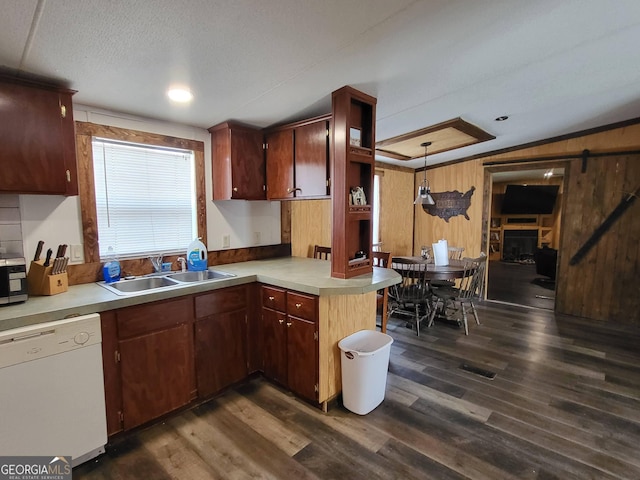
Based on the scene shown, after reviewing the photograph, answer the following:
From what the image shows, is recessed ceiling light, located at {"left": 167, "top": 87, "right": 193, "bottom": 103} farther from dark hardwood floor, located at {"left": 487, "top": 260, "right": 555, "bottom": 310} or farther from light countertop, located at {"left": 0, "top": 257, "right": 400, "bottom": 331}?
dark hardwood floor, located at {"left": 487, "top": 260, "right": 555, "bottom": 310}

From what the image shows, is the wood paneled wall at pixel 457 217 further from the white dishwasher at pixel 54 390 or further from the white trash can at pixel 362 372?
the white dishwasher at pixel 54 390

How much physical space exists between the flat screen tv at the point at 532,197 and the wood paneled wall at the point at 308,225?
22.4 feet

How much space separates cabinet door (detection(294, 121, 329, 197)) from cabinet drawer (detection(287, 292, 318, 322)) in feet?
2.69

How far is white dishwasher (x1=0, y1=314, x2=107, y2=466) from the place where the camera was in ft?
4.67

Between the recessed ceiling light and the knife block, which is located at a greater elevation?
the recessed ceiling light

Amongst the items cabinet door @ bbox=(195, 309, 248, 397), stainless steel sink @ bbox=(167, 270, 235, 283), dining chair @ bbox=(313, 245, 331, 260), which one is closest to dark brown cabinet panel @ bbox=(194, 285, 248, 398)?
cabinet door @ bbox=(195, 309, 248, 397)

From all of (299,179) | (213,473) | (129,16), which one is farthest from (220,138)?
(213,473)

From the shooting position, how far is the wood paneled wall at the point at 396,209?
5.08 m

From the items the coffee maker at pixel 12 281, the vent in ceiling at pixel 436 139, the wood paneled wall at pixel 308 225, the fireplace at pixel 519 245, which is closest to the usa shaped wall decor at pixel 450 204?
the vent in ceiling at pixel 436 139

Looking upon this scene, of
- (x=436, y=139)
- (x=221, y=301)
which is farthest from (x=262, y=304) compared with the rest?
(x=436, y=139)

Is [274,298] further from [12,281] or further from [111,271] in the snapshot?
[12,281]

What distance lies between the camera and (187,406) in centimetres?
217

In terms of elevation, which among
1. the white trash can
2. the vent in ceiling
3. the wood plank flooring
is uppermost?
the vent in ceiling

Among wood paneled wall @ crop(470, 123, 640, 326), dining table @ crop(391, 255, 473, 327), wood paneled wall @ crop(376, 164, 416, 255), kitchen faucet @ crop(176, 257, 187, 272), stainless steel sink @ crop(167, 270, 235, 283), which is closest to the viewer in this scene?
stainless steel sink @ crop(167, 270, 235, 283)
